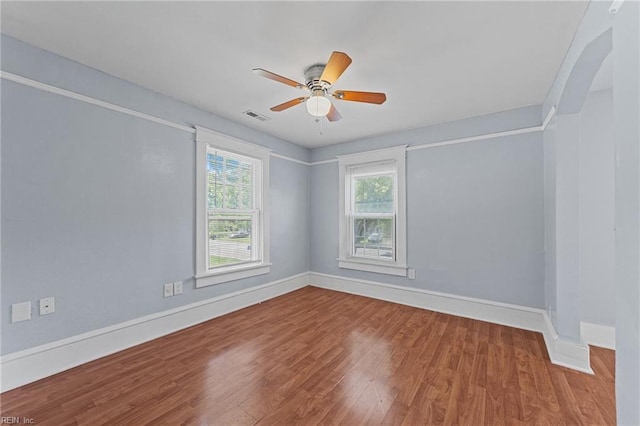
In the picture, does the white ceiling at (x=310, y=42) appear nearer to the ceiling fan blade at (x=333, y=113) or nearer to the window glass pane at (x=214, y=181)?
the ceiling fan blade at (x=333, y=113)

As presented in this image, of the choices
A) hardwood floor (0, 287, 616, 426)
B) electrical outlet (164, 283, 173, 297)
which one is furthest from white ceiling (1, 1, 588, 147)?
hardwood floor (0, 287, 616, 426)

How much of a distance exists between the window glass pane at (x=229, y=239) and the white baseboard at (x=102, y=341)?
479 millimetres

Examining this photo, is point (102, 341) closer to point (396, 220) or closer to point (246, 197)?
point (246, 197)

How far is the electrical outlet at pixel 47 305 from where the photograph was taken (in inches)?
78.4

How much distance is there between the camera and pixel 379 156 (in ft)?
13.2

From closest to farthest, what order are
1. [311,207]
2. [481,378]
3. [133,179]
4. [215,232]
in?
1. [481,378]
2. [133,179]
3. [215,232]
4. [311,207]

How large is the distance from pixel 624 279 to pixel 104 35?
3.32 meters

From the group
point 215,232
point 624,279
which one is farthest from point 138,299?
point 624,279

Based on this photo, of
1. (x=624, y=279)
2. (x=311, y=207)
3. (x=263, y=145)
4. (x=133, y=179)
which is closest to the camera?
(x=624, y=279)

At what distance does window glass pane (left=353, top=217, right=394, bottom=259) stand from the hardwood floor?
138 centimetres

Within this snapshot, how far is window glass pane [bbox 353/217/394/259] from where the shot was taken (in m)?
4.04

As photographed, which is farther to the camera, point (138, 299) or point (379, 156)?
point (379, 156)

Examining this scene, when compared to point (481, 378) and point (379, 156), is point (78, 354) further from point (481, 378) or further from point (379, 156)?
point (379, 156)

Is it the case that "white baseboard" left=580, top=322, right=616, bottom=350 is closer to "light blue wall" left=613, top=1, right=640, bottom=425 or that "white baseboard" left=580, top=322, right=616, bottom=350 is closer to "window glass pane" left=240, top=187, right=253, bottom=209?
"light blue wall" left=613, top=1, right=640, bottom=425
